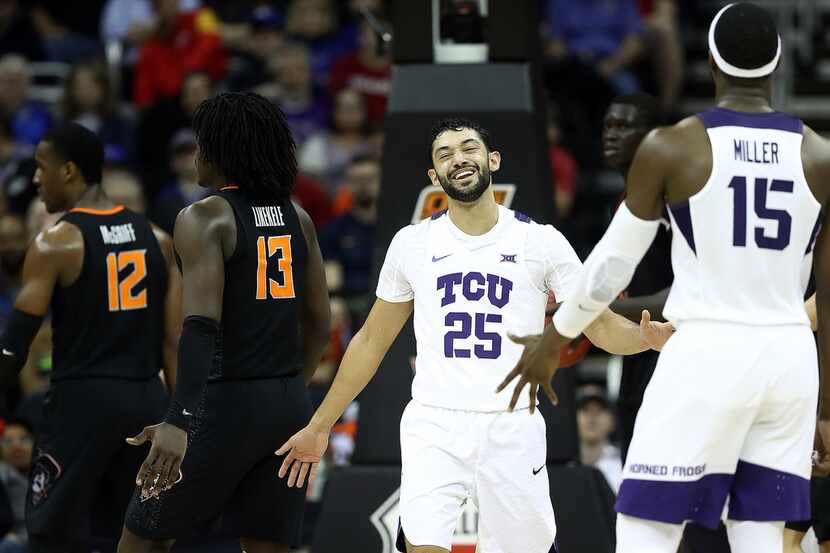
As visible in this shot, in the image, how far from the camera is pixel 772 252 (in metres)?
4.44

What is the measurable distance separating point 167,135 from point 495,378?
7.81m

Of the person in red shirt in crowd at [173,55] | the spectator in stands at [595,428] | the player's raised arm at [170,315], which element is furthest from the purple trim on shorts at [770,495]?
the person in red shirt in crowd at [173,55]

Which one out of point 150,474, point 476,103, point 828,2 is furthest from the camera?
point 828,2

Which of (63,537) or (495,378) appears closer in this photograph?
(495,378)

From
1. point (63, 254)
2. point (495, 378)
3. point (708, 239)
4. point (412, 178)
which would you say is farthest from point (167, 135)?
point (708, 239)

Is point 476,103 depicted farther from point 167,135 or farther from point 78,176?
point 167,135

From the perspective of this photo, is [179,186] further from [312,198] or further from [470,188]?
[470,188]

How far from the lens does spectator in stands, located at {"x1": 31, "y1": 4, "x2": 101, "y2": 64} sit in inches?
554

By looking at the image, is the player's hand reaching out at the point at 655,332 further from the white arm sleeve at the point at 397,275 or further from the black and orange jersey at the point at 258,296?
the black and orange jersey at the point at 258,296

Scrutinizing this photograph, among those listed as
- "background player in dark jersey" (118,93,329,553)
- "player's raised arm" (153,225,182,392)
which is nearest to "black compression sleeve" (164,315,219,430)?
"background player in dark jersey" (118,93,329,553)

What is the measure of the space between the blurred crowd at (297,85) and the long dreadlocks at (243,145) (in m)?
5.03

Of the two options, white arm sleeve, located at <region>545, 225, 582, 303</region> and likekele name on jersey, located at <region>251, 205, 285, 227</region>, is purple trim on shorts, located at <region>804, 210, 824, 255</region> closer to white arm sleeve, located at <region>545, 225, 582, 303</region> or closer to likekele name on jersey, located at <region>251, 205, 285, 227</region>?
white arm sleeve, located at <region>545, 225, 582, 303</region>

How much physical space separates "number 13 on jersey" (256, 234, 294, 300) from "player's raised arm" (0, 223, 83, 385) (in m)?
1.20

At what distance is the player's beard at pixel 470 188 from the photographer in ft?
17.8
